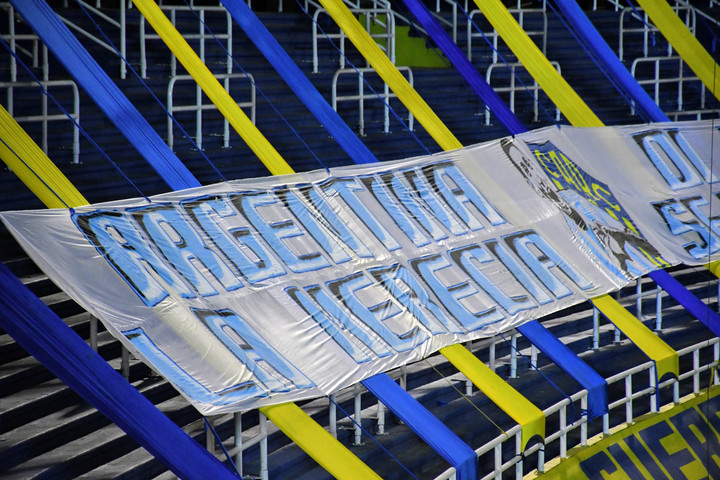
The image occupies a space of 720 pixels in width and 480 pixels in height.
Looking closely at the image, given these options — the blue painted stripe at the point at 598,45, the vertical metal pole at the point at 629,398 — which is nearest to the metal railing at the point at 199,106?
the blue painted stripe at the point at 598,45

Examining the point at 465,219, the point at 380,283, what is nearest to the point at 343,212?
the point at 380,283

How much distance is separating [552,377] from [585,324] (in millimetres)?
979

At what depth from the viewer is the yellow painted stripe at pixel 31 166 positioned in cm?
390

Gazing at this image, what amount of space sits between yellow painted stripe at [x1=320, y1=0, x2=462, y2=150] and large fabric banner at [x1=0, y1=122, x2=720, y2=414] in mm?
172

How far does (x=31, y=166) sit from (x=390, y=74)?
8.18ft

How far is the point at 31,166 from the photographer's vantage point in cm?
393

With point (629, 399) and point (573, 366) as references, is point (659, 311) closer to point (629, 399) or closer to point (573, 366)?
point (629, 399)

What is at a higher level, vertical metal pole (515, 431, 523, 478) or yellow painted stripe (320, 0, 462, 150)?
yellow painted stripe (320, 0, 462, 150)

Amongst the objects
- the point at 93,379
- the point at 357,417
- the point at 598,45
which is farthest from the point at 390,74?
the point at 93,379

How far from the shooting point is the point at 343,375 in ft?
13.9

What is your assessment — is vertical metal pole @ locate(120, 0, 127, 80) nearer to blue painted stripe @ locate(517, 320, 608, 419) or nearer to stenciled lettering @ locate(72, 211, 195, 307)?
stenciled lettering @ locate(72, 211, 195, 307)

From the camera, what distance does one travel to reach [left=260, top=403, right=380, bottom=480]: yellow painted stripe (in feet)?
13.0

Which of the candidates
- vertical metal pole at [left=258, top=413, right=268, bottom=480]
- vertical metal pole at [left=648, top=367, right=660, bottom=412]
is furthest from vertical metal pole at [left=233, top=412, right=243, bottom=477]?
vertical metal pole at [left=648, top=367, right=660, bottom=412]

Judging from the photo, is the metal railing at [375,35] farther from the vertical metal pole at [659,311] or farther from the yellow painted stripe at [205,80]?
the vertical metal pole at [659,311]
